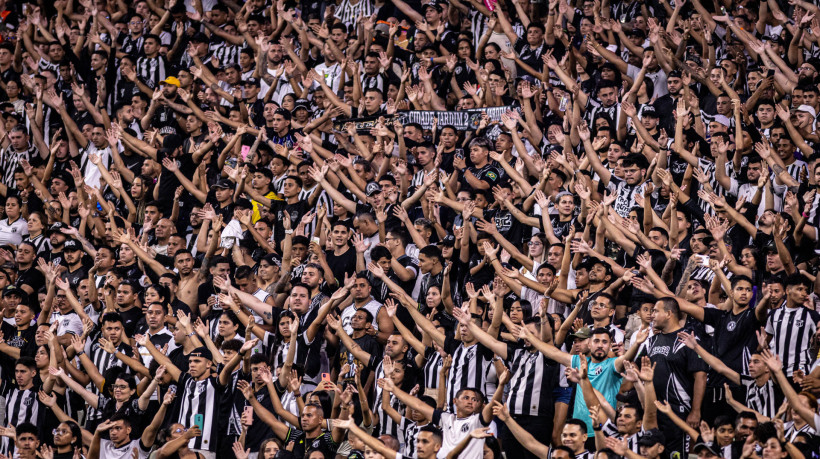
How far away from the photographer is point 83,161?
16000mm

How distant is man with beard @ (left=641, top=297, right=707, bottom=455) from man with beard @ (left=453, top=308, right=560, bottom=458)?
0.82 m

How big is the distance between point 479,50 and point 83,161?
16.1ft

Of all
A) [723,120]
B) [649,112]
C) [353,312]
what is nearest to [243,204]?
[353,312]

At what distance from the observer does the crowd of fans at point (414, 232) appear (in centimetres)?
1012

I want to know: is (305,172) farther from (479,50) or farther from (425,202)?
(479,50)

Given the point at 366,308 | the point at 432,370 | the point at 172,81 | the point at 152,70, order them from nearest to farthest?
1. the point at 432,370
2. the point at 366,308
3. the point at 172,81
4. the point at 152,70

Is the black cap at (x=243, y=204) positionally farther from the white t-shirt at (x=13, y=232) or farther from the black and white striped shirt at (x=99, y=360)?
the white t-shirt at (x=13, y=232)

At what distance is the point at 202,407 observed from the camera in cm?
1106

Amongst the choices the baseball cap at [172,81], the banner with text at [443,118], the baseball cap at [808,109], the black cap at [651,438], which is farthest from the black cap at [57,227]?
the baseball cap at [808,109]

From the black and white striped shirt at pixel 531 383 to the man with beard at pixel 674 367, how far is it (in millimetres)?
785

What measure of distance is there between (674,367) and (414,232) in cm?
356

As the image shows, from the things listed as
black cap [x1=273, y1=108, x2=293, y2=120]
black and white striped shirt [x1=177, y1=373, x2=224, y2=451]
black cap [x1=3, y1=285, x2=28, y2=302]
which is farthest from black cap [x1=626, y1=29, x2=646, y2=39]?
black cap [x1=3, y1=285, x2=28, y2=302]

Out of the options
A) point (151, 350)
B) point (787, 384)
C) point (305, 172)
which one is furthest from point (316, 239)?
point (787, 384)

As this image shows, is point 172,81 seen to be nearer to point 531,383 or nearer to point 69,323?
point 69,323
